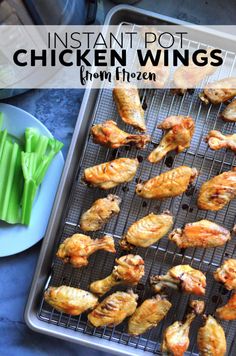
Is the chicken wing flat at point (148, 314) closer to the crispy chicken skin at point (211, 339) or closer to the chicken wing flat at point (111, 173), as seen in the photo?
the crispy chicken skin at point (211, 339)

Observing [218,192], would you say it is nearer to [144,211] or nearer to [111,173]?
[144,211]

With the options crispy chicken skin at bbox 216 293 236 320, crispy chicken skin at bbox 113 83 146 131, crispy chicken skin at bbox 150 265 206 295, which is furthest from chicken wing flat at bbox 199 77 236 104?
crispy chicken skin at bbox 216 293 236 320

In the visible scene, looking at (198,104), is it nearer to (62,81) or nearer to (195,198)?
(195,198)

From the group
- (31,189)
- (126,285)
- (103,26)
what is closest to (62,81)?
(103,26)

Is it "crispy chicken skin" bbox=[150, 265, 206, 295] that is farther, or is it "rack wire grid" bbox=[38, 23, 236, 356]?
"rack wire grid" bbox=[38, 23, 236, 356]

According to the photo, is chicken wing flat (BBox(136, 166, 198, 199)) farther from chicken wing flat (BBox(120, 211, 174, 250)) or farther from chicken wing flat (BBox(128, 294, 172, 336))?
chicken wing flat (BBox(128, 294, 172, 336))

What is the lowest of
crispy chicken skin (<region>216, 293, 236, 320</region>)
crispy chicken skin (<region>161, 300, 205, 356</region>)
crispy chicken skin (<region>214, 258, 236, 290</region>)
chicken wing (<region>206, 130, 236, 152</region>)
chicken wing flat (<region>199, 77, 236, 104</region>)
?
crispy chicken skin (<region>161, 300, 205, 356</region>)

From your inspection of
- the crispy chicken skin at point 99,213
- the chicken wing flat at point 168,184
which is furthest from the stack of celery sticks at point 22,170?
the chicken wing flat at point 168,184
